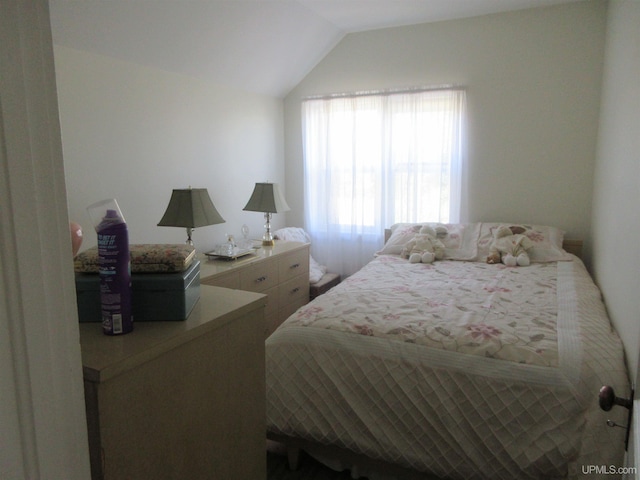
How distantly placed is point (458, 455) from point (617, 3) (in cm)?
273

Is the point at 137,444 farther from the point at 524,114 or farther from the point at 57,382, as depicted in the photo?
the point at 524,114

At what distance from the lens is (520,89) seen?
3375 mm

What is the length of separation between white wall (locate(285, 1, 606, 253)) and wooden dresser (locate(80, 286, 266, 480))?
304cm

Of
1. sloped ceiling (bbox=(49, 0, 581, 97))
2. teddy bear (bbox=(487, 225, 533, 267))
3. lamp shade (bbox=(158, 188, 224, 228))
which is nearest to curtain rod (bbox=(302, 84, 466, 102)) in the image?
sloped ceiling (bbox=(49, 0, 581, 97))

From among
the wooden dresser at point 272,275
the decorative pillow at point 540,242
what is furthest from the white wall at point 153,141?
the decorative pillow at point 540,242


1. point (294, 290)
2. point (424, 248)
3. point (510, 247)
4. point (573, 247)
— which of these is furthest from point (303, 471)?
point (573, 247)

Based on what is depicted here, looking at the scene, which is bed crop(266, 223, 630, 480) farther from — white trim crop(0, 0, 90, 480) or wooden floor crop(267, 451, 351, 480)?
white trim crop(0, 0, 90, 480)

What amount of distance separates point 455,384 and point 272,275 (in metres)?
1.78

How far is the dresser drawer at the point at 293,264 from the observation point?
3263 mm

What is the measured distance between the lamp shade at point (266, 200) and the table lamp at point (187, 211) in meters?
0.69

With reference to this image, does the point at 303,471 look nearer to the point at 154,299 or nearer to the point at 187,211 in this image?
the point at 154,299

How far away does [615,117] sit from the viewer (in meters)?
2.44

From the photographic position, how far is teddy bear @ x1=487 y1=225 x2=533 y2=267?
2986 mm

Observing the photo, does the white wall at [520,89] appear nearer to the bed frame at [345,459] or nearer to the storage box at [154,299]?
the bed frame at [345,459]
